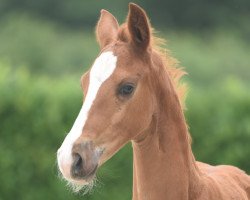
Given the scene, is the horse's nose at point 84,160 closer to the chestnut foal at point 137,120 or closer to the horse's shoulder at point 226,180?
the chestnut foal at point 137,120

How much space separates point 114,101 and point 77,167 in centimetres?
45

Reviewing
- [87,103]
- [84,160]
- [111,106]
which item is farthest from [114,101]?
[84,160]

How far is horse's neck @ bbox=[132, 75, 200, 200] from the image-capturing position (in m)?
5.80

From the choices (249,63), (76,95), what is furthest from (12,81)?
(249,63)

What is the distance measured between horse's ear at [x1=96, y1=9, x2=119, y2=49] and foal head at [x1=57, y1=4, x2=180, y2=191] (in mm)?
20

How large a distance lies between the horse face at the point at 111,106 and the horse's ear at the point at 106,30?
0.06 metres

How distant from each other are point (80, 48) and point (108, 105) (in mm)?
21672

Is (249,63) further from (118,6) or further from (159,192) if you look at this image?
(159,192)

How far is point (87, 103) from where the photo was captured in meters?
5.35

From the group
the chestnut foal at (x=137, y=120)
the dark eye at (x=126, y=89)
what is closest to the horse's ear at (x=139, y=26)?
the chestnut foal at (x=137, y=120)

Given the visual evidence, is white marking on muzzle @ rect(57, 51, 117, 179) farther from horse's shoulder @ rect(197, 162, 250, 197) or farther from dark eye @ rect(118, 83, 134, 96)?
horse's shoulder @ rect(197, 162, 250, 197)

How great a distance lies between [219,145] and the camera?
10156 mm

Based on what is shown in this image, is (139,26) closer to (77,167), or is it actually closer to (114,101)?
(114,101)

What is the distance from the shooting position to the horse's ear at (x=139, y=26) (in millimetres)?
5531
